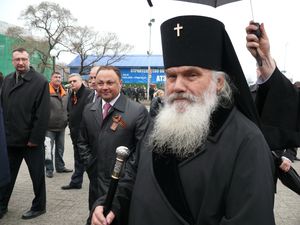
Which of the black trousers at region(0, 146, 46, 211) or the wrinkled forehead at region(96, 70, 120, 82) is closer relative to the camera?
the wrinkled forehead at region(96, 70, 120, 82)

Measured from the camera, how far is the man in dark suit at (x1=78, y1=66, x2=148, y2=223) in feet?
12.0

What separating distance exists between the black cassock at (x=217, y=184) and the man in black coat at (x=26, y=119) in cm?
309

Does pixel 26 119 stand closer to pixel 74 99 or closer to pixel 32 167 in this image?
pixel 32 167

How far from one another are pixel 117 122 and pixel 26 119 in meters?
1.61

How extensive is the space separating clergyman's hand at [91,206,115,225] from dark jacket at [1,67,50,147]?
9.08ft

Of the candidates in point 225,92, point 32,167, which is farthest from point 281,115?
point 32,167

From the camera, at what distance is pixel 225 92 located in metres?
2.04

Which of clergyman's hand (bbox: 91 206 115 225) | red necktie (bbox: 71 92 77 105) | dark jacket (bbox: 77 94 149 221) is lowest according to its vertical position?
clergyman's hand (bbox: 91 206 115 225)

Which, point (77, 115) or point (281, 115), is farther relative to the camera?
point (77, 115)

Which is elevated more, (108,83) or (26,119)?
(108,83)

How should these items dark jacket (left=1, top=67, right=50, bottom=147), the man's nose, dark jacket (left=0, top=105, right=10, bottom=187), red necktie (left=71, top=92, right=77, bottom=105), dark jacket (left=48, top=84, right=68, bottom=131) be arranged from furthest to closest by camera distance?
dark jacket (left=48, top=84, right=68, bottom=131)
red necktie (left=71, top=92, right=77, bottom=105)
dark jacket (left=1, top=67, right=50, bottom=147)
dark jacket (left=0, top=105, right=10, bottom=187)
the man's nose

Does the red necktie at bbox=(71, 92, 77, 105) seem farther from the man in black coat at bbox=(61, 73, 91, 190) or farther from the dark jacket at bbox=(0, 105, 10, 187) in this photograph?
the dark jacket at bbox=(0, 105, 10, 187)

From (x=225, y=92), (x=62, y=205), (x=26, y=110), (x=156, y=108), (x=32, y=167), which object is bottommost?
(x=62, y=205)

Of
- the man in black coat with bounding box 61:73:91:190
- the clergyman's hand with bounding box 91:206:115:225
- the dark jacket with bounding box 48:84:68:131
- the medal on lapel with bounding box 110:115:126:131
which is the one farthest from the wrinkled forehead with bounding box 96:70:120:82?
the dark jacket with bounding box 48:84:68:131
